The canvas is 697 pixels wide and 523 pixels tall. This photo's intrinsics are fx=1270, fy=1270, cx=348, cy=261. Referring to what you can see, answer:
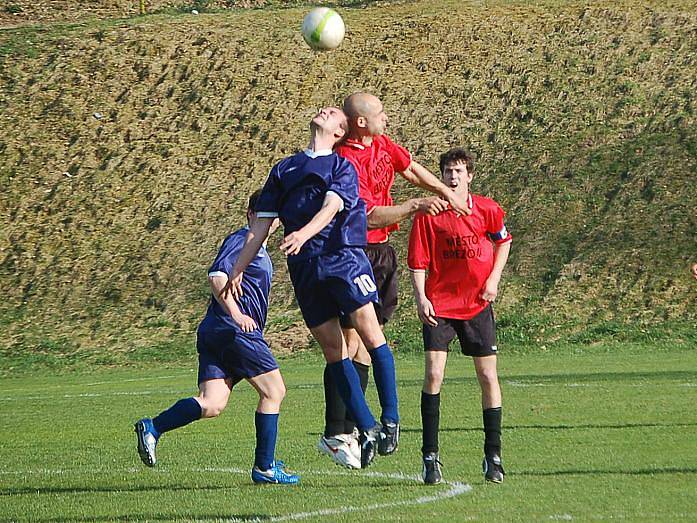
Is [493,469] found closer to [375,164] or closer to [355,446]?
[355,446]

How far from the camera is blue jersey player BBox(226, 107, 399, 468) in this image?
7.79m

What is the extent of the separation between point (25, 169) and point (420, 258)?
2836 cm

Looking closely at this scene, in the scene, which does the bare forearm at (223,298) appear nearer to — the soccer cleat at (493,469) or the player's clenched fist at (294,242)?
the player's clenched fist at (294,242)

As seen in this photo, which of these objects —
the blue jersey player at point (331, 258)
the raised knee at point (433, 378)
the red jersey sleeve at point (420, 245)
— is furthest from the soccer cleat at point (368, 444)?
the red jersey sleeve at point (420, 245)

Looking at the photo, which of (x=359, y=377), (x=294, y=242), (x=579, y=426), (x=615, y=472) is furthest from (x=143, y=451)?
(x=579, y=426)

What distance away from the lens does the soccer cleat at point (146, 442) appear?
8500 mm

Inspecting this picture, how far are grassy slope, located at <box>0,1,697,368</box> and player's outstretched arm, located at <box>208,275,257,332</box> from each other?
60.4 ft

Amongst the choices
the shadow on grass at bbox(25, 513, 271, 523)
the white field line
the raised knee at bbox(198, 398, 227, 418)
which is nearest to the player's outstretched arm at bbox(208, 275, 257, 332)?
the raised knee at bbox(198, 398, 227, 418)

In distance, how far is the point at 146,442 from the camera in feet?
27.9

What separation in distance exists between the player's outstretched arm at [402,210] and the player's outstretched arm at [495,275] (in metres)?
0.64

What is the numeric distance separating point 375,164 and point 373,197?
23cm

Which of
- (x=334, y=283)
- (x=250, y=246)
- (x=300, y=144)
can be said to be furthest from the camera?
(x=300, y=144)

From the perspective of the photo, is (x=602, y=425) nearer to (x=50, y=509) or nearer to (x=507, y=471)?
(x=507, y=471)

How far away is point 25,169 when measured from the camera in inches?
1387
